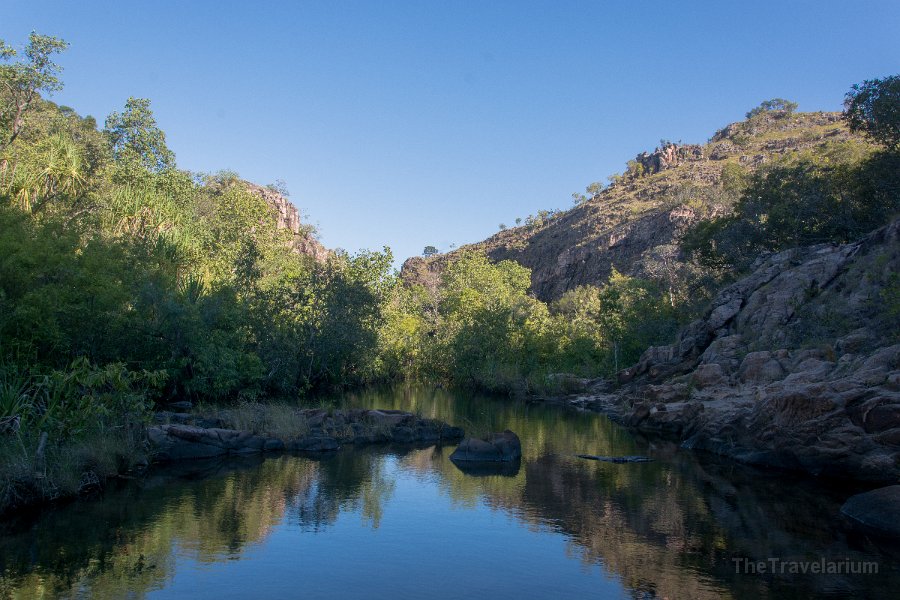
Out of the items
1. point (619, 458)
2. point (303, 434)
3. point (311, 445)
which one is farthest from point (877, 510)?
point (303, 434)

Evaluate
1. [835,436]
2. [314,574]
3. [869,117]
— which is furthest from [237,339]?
[869,117]

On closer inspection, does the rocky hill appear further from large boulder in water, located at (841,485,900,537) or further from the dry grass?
large boulder in water, located at (841,485,900,537)

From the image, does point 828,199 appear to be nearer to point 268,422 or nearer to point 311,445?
point 311,445

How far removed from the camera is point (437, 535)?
1374cm

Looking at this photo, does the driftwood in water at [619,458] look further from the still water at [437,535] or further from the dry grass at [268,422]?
the dry grass at [268,422]

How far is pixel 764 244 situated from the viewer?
40562 millimetres

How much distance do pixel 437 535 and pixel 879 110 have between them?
33040 mm

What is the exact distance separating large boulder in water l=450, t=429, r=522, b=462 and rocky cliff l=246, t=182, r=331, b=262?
7260 cm

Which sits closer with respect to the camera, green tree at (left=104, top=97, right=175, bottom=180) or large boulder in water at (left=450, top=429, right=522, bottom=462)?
large boulder in water at (left=450, top=429, right=522, bottom=462)

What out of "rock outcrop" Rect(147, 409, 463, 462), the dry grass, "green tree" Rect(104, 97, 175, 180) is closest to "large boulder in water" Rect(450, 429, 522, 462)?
"rock outcrop" Rect(147, 409, 463, 462)

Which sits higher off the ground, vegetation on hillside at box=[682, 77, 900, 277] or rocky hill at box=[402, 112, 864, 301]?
rocky hill at box=[402, 112, 864, 301]

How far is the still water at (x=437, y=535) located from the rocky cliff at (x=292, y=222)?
248ft

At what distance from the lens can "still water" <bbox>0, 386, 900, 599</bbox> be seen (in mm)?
10727

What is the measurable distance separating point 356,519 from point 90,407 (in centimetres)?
693
